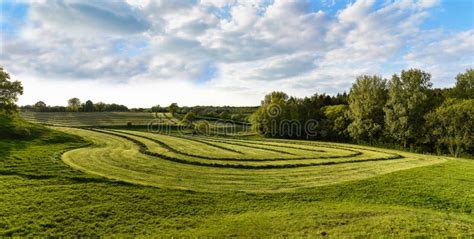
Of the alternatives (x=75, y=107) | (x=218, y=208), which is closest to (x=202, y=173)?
(x=218, y=208)

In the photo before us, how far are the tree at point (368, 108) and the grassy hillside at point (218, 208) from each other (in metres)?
39.1

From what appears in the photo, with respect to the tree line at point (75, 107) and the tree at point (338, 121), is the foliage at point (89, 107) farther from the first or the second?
the tree at point (338, 121)

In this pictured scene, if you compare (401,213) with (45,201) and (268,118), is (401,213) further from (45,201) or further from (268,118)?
(268,118)

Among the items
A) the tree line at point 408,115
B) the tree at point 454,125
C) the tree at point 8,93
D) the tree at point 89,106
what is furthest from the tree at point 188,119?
the tree at point 454,125

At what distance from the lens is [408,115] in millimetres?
51594

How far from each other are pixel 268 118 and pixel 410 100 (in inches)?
1342

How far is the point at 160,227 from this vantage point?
1188 cm

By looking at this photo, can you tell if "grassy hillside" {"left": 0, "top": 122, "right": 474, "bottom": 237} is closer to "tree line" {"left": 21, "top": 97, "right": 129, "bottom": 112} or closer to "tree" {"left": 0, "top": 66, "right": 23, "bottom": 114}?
"tree" {"left": 0, "top": 66, "right": 23, "bottom": 114}

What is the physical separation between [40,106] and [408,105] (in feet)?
425

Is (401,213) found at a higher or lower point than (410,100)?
lower

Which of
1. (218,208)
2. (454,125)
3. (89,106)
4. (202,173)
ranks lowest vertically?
(218,208)

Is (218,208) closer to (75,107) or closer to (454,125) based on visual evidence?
(454,125)

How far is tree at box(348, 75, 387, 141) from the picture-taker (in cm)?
5859

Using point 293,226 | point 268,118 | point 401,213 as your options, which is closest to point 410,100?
point 268,118
